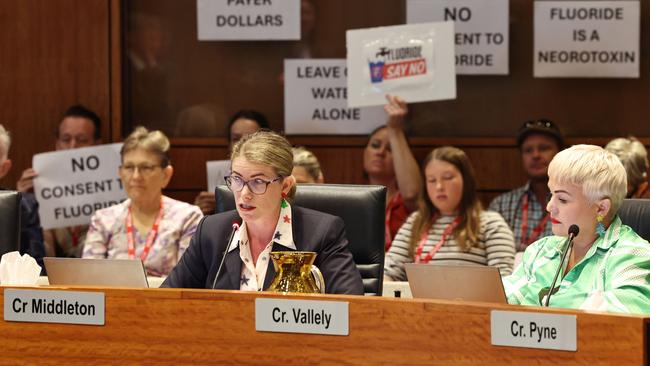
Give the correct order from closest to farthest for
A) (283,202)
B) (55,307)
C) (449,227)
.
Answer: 1. (55,307)
2. (283,202)
3. (449,227)

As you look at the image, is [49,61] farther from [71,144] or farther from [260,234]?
[260,234]

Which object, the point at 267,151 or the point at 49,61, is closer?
the point at 267,151

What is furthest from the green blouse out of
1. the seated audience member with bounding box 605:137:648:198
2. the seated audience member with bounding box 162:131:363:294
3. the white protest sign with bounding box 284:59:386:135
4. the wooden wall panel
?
the wooden wall panel

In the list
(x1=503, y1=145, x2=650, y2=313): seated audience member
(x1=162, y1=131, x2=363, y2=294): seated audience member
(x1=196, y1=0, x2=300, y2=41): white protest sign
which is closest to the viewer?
(x1=503, y1=145, x2=650, y2=313): seated audience member

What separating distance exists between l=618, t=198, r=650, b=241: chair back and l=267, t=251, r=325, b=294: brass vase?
1.04 metres

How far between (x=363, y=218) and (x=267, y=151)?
0.45 meters

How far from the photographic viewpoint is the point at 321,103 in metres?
5.61

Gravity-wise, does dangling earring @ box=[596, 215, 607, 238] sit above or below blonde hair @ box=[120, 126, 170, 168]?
below

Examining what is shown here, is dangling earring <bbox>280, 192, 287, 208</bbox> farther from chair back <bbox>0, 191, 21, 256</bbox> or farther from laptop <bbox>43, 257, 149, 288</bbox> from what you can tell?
chair back <bbox>0, 191, 21, 256</bbox>

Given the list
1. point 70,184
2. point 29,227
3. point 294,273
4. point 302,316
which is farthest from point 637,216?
point 70,184

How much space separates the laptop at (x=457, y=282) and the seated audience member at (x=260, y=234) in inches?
17.9

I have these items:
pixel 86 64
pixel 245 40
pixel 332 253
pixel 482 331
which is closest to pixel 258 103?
pixel 245 40

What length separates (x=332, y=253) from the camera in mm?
3127

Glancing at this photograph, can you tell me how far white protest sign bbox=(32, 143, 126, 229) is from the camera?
504cm
